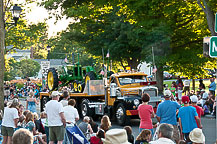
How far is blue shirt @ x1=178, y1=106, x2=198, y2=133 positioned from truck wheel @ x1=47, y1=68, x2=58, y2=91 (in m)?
14.7

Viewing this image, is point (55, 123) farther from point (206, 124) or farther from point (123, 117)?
point (206, 124)

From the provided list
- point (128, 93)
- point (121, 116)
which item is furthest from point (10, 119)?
point (128, 93)

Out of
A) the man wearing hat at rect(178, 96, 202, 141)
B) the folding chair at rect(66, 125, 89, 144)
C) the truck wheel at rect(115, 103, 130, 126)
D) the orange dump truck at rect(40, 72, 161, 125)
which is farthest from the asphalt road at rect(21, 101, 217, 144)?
the folding chair at rect(66, 125, 89, 144)

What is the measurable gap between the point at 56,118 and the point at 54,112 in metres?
0.17

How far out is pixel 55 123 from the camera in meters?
10.1

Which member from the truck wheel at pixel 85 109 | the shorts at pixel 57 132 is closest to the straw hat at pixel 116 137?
the shorts at pixel 57 132

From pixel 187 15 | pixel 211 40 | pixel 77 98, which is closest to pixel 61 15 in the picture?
pixel 187 15

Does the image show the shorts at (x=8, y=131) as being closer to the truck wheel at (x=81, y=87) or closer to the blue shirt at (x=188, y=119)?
the blue shirt at (x=188, y=119)

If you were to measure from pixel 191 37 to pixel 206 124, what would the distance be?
11.6 m

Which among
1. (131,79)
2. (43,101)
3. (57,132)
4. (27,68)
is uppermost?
(27,68)

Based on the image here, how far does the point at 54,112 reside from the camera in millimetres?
10031

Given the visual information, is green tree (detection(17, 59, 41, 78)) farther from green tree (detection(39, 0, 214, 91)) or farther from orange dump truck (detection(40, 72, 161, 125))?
orange dump truck (detection(40, 72, 161, 125))

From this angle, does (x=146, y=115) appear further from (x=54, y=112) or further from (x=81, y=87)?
(x=81, y=87)

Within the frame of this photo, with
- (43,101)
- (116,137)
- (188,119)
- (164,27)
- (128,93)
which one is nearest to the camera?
(116,137)
